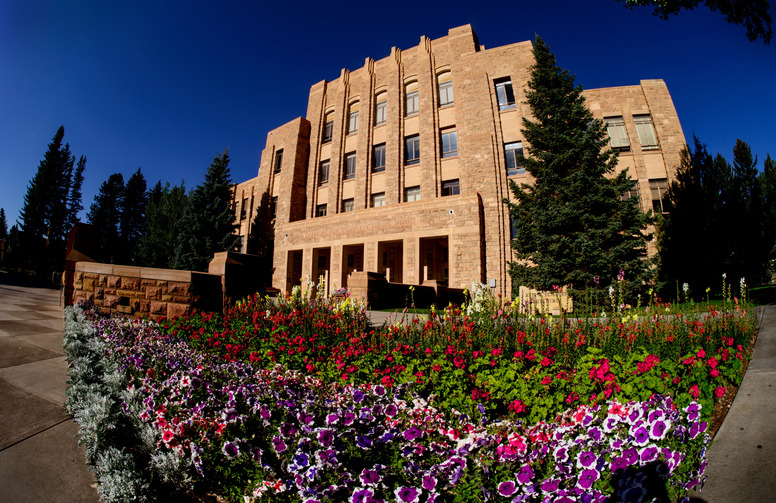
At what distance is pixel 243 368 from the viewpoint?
3.56m

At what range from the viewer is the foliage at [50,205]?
4372 centimetres

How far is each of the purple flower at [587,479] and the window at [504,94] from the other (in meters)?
20.4

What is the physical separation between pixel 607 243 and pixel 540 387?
11.6m

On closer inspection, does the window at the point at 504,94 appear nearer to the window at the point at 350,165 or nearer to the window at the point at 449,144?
the window at the point at 449,144

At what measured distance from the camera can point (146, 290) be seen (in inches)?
250

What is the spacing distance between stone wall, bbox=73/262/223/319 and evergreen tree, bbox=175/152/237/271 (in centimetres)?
1893

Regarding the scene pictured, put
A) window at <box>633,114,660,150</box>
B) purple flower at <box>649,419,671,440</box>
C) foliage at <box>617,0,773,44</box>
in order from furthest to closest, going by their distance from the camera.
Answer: window at <box>633,114,660,150</box>, foliage at <box>617,0,773,44</box>, purple flower at <box>649,419,671,440</box>

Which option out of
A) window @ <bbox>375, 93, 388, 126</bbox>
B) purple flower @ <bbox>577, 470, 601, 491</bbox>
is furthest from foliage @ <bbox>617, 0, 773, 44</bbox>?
window @ <bbox>375, 93, 388, 126</bbox>

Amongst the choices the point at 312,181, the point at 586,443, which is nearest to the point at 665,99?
the point at 312,181

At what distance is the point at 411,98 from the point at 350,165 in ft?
20.4

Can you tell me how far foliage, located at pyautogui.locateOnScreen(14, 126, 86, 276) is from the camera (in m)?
43.7

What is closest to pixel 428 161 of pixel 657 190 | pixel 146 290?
pixel 657 190

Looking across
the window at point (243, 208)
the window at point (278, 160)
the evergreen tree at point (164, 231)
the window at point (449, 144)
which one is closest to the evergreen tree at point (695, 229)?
the window at point (449, 144)

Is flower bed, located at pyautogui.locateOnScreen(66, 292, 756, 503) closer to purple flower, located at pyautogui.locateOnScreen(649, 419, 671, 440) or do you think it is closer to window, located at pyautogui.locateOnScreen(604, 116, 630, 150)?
purple flower, located at pyautogui.locateOnScreen(649, 419, 671, 440)
